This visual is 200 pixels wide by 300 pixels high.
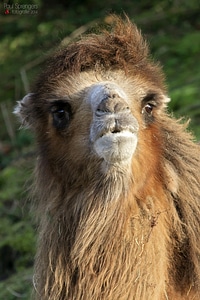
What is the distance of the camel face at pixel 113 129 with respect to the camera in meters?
4.93

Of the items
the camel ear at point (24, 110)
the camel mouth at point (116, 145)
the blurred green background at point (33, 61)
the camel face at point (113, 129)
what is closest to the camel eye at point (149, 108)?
→ the camel face at point (113, 129)

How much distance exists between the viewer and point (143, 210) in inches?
212

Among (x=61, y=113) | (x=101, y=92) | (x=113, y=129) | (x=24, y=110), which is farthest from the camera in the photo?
(x=24, y=110)

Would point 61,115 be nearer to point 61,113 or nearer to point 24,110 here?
point 61,113

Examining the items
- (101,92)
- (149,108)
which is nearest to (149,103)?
(149,108)

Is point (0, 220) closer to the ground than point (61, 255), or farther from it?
closer to the ground

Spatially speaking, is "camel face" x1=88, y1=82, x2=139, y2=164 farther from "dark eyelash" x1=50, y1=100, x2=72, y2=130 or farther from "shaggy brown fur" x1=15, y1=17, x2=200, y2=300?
"dark eyelash" x1=50, y1=100, x2=72, y2=130

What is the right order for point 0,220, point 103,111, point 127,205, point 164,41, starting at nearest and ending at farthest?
point 103,111
point 127,205
point 0,220
point 164,41

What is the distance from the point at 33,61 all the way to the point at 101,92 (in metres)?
9.26

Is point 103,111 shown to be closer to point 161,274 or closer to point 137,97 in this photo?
point 137,97

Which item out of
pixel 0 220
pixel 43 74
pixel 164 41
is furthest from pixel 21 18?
pixel 43 74

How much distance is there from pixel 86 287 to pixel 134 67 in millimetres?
1368

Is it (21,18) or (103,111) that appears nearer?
(103,111)

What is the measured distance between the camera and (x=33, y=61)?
14.3m
